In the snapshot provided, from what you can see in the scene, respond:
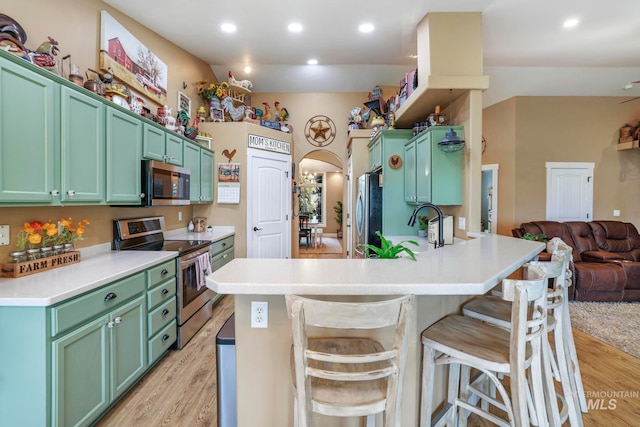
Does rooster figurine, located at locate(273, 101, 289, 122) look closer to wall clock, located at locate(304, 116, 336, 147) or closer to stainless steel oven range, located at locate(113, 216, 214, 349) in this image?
wall clock, located at locate(304, 116, 336, 147)

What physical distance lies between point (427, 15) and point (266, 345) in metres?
3.42

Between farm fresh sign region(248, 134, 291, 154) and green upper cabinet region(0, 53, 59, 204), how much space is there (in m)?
3.02

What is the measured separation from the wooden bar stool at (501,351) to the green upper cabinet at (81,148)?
7.45ft

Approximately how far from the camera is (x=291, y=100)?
18.9 ft

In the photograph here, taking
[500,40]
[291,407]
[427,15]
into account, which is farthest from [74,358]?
[500,40]

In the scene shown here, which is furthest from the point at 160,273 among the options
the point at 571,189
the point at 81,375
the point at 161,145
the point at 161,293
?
the point at 571,189

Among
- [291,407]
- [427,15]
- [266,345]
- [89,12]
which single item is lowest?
[291,407]

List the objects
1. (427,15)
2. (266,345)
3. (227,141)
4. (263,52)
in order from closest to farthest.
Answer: (266,345) → (427,15) → (263,52) → (227,141)

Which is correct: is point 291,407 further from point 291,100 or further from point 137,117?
point 291,100

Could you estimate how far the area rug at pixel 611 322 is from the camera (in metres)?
2.84

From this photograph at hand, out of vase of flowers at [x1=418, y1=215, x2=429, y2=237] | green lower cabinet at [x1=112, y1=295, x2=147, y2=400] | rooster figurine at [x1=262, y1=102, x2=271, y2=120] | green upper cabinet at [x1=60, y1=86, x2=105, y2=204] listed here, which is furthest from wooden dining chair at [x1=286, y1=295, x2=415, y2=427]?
rooster figurine at [x1=262, y1=102, x2=271, y2=120]

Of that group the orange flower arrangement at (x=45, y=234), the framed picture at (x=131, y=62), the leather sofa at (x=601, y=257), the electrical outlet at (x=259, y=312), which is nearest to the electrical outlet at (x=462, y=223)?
the leather sofa at (x=601, y=257)

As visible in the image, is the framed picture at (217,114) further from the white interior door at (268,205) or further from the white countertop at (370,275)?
the white countertop at (370,275)

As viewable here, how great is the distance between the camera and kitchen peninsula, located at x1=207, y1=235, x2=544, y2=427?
1153 mm
